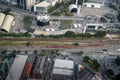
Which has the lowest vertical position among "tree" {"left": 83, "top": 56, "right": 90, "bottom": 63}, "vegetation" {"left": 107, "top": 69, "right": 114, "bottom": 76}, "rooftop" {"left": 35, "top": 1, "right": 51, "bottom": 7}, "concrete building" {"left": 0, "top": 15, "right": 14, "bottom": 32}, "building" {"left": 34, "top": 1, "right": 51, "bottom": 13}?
"vegetation" {"left": 107, "top": 69, "right": 114, "bottom": 76}

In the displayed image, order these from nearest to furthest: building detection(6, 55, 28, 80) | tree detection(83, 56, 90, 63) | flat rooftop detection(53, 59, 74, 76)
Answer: building detection(6, 55, 28, 80) < flat rooftop detection(53, 59, 74, 76) < tree detection(83, 56, 90, 63)

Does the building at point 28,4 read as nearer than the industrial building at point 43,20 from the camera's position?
No

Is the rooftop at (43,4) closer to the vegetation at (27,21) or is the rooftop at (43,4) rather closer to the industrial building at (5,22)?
the vegetation at (27,21)

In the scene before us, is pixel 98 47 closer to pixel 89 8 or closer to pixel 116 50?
pixel 116 50

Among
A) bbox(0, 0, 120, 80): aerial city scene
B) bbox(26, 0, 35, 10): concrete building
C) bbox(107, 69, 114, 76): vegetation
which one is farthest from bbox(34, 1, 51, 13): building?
bbox(107, 69, 114, 76): vegetation

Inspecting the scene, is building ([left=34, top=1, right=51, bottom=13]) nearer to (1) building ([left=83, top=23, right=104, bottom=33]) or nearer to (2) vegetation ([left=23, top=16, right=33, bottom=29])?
(2) vegetation ([left=23, top=16, right=33, bottom=29])

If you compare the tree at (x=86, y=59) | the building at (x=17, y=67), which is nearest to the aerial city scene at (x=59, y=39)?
the building at (x=17, y=67)

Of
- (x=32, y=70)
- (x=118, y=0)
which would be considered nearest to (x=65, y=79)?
(x=32, y=70)
